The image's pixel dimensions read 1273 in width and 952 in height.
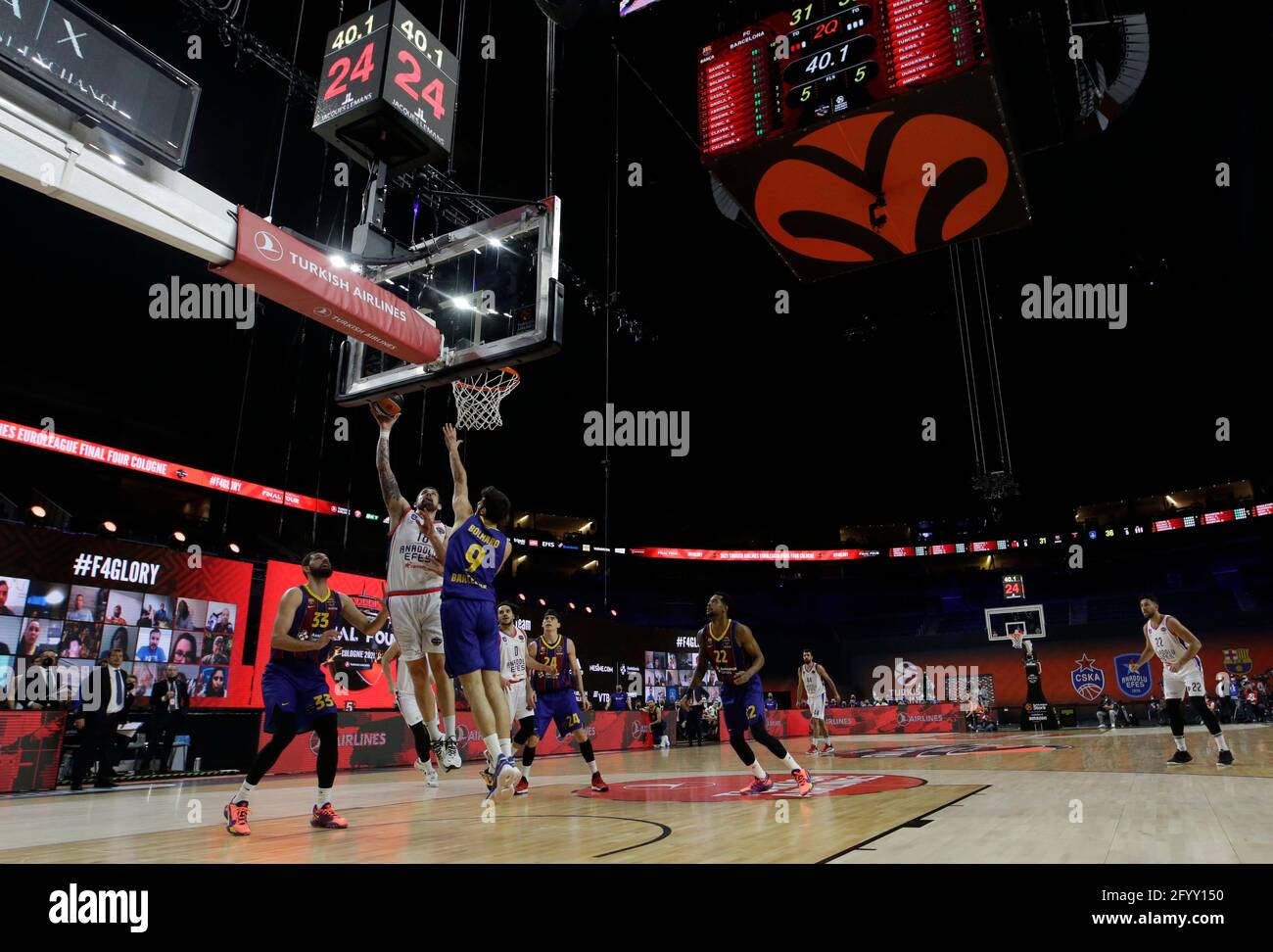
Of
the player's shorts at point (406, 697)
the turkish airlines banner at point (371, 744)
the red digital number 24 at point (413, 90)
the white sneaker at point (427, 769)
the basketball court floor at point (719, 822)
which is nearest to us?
the basketball court floor at point (719, 822)

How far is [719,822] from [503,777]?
1.35m

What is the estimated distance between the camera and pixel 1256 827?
398cm

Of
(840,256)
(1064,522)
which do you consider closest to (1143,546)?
(1064,522)

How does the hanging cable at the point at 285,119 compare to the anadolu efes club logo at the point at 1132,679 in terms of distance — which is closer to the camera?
the hanging cable at the point at 285,119

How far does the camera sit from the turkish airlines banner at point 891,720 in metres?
22.6

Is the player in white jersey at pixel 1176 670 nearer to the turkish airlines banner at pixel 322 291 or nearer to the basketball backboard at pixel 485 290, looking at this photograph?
the basketball backboard at pixel 485 290

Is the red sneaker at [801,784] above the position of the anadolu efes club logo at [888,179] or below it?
below

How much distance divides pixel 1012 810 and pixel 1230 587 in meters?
29.4

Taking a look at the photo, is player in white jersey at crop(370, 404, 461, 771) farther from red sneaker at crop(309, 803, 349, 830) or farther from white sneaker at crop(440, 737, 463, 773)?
red sneaker at crop(309, 803, 349, 830)

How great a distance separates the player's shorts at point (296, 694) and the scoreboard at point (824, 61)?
5006 mm

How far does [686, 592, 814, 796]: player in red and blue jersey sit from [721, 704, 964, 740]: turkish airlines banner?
57.1ft

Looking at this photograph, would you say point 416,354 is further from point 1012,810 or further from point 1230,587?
point 1230,587
